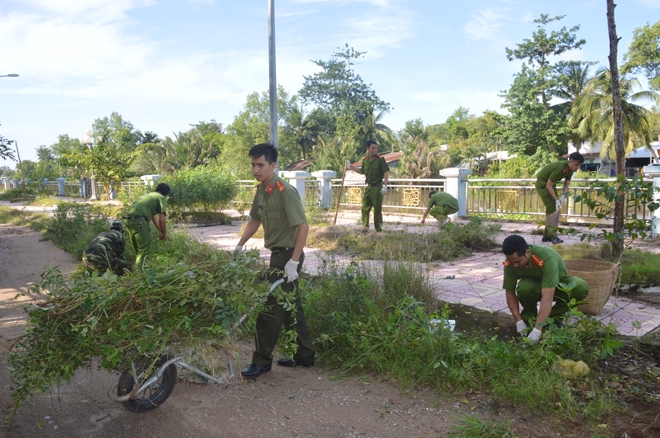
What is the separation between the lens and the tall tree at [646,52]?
3472 cm

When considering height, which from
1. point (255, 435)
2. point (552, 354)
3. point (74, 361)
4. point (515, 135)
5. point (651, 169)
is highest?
point (515, 135)

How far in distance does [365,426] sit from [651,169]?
8221mm

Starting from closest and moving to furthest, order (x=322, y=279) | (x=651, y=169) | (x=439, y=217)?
(x=322, y=279)
(x=651, y=169)
(x=439, y=217)

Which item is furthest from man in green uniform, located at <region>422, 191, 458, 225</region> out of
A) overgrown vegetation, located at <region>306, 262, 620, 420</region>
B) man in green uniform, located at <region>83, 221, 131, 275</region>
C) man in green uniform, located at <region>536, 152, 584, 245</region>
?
overgrown vegetation, located at <region>306, 262, 620, 420</region>

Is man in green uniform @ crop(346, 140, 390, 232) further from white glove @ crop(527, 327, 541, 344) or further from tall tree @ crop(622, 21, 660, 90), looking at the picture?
tall tree @ crop(622, 21, 660, 90)

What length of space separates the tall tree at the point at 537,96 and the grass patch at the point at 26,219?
2824 cm

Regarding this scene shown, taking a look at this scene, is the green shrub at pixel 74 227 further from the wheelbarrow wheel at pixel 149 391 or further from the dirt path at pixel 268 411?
the wheelbarrow wheel at pixel 149 391

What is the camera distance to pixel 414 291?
16.5 feet

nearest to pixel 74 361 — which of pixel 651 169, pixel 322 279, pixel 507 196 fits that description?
pixel 322 279

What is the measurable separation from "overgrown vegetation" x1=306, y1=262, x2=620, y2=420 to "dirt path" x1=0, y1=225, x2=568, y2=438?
13 cm

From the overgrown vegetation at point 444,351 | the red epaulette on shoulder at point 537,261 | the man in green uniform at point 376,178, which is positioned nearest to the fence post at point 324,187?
the man in green uniform at point 376,178

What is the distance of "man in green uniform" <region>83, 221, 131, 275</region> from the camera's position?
618 cm

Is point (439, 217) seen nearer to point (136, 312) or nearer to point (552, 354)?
point (552, 354)

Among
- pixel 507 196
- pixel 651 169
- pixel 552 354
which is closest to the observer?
pixel 552 354
